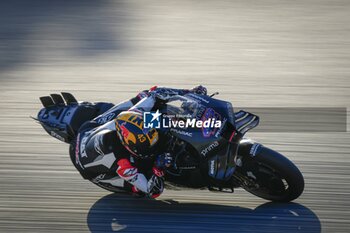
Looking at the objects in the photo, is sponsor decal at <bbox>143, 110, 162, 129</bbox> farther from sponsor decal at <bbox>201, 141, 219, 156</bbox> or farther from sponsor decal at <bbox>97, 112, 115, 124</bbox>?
sponsor decal at <bbox>97, 112, 115, 124</bbox>

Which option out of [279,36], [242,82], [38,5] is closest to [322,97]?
[242,82]

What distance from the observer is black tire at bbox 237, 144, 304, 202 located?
17.9 feet

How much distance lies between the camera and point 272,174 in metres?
5.56

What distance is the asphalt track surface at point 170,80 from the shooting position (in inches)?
227

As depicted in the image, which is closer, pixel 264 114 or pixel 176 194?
pixel 176 194

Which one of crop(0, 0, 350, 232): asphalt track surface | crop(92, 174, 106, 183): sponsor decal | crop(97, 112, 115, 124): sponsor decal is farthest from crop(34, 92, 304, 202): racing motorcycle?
crop(97, 112, 115, 124): sponsor decal

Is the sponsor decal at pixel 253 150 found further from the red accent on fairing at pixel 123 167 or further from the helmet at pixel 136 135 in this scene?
the red accent on fairing at pixel 123 167

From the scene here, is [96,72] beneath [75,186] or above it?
above

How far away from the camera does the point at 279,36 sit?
35.4ft

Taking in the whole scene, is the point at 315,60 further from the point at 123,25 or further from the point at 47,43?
the point at 47,43

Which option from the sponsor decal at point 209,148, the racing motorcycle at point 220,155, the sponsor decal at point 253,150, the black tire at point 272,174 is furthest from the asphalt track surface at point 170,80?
the sponsor decal at point 209,148

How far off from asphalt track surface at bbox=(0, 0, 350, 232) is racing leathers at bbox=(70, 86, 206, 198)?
1.08 feet

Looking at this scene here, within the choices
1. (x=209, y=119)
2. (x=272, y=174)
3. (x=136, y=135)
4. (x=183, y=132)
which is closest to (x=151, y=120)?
(x=136, y=135)

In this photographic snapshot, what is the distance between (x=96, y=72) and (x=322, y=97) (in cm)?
324
